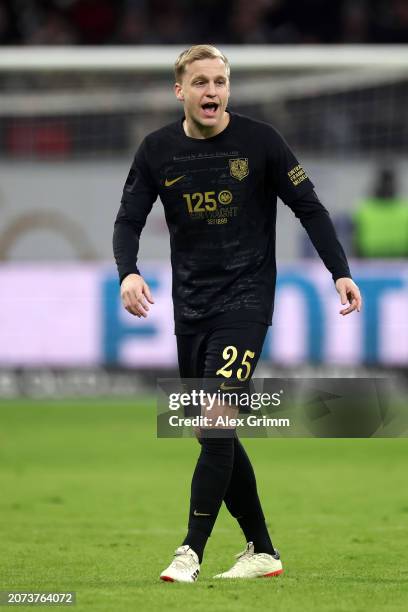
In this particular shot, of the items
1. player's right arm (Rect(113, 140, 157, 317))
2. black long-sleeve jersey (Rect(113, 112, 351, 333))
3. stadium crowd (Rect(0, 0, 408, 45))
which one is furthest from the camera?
stadium crowd (Rect(0, 0, 408, 45))

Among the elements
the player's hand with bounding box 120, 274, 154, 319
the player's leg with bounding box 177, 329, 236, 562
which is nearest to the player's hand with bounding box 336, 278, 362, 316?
the player's leg with bounding box 177, 329, 236, 562

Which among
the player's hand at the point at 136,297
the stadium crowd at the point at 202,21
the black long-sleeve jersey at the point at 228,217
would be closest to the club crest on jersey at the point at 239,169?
the black long-sleeve jersey at the point at 228,217

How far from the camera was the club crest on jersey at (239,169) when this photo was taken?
16.7 ft

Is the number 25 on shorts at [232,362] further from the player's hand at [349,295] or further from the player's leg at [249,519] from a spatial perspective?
the player's hand at [349,295]

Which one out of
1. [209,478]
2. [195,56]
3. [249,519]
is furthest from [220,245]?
[249,519]

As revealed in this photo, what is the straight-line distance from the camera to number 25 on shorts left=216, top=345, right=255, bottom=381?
16.4 feet

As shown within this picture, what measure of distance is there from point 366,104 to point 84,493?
6816mm

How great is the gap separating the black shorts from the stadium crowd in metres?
11.5

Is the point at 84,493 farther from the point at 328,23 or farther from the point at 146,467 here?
the point at 328,23

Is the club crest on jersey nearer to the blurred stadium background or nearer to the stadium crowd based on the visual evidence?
the blurred stadium background

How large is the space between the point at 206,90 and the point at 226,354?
93cm

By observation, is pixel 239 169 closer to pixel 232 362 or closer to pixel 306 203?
pixel 306 203

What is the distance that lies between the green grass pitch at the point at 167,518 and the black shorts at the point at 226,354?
0.71 meters

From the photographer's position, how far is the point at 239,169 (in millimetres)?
5102
